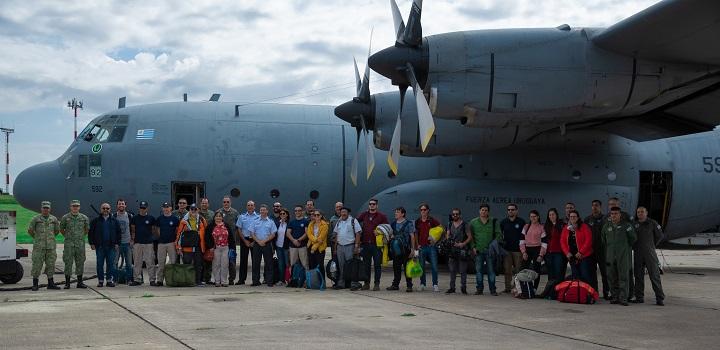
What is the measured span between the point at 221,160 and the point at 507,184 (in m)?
6.52

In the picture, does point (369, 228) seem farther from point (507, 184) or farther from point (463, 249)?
point (507, 184)

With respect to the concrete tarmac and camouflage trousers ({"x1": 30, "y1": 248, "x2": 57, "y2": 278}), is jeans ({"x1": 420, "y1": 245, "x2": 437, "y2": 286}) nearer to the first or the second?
the concrete tarmac

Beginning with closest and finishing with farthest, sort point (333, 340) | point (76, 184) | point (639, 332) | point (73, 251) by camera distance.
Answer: point (333, 340) < point (639, 332) < point (73, 251) < point (76, 184)

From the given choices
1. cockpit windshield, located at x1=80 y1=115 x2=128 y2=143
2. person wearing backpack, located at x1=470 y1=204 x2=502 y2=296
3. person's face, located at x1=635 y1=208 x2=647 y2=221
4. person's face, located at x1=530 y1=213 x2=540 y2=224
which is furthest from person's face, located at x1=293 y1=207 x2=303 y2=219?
person's face, located at x1=635 y1=208 x2=647 y2=221

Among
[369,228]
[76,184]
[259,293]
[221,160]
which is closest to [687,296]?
[369,228]

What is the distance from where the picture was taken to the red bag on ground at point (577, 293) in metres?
10.9

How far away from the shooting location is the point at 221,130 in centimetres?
1658

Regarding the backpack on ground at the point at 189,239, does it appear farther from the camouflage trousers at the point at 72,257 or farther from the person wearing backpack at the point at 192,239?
the camouflage trousers at the point at 72,257

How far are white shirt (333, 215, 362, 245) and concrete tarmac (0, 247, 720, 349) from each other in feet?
2.99

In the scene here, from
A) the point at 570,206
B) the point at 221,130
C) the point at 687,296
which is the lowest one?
the point at 687,296

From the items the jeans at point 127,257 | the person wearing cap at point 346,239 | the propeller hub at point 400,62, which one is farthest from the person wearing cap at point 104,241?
the propeller hub at point 400,62

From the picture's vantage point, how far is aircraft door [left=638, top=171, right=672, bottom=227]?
55.4 ft

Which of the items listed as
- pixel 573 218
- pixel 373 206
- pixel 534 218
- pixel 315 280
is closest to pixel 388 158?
pixel 373 206

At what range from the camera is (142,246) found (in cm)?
1323
